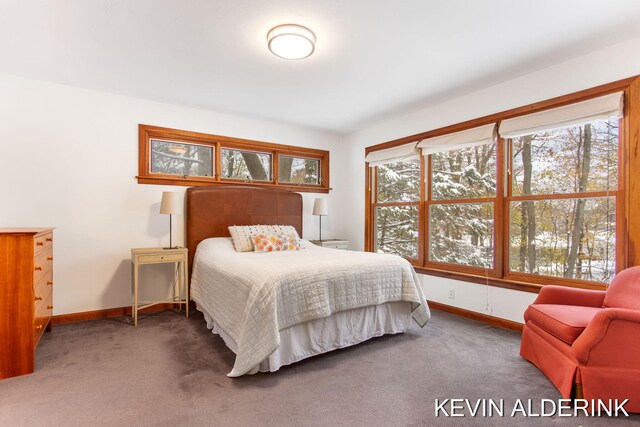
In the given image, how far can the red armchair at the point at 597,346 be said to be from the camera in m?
1.71

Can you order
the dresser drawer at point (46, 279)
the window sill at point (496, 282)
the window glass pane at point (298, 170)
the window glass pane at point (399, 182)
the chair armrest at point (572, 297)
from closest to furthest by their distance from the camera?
the chair armrest at point (572, 297), the dresser drawer at point (46, 279), the window sill at point (496, 282), the window glass pane at point (399, 182), the window glass pane at point (298, 170)

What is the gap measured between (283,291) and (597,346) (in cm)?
184

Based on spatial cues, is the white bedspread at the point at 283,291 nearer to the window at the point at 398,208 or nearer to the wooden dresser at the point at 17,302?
the wooden dresser at the point at 17,302

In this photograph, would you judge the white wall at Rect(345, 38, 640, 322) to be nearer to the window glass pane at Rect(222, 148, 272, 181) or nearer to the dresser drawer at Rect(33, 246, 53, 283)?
the window glass pane at Rect(222, 148, 272, 181)

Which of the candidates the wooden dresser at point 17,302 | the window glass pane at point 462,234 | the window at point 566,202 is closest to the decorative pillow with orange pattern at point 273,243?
the window glass pane at point 462,234

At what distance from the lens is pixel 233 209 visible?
400cm

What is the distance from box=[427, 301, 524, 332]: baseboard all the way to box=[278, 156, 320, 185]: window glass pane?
8.20 feet

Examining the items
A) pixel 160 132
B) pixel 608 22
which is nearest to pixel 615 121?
pixel 608 22

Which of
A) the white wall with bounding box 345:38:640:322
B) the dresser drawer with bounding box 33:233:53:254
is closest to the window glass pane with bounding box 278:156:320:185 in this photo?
the white wall with bounding box 345:38:640:322

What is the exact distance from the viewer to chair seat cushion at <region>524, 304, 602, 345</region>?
1850 mm

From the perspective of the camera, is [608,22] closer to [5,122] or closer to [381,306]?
[381,306]

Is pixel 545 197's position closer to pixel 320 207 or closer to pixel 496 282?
pixel 496 282

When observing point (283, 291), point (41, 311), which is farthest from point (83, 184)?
point (283, 291)

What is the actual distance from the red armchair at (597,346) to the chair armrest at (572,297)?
0.05m
